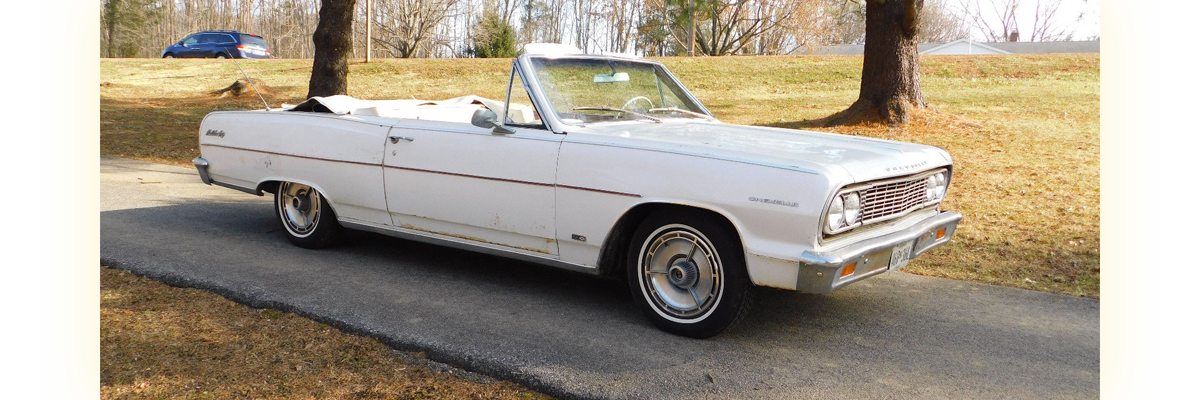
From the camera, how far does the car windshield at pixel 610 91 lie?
4867 millimetres

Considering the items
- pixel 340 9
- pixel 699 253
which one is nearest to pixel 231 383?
pixel 699 253

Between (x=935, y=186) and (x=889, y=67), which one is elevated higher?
(x=889, y=67)

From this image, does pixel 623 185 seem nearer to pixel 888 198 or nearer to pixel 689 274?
pixel 689 274

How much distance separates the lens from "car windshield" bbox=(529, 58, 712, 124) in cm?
487

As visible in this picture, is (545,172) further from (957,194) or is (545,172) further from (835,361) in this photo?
(957,194)

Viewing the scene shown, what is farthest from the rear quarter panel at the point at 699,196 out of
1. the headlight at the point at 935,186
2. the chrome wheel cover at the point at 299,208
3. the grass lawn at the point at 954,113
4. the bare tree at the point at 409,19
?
the bare tree at the point at 409,19

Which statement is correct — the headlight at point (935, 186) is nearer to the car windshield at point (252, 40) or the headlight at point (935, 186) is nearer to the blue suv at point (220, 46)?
the blue suv at point (220, 46)

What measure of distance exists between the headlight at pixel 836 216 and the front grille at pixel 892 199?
0.61 ft

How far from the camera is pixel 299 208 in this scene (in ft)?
19.5

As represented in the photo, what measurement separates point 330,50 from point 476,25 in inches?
1191

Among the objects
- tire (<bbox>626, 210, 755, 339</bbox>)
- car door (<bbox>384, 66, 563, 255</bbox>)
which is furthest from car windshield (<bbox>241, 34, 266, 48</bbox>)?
tire (<bbox>626, 210, 755, 339</bbox>)

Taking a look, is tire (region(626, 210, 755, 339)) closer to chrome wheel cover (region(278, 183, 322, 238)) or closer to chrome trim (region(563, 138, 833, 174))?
chrome trim (region(563, 138, 833, 174))

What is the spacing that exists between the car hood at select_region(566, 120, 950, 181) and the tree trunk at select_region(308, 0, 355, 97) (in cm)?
1016

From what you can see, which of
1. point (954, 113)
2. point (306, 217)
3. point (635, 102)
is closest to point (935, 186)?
point (635, 102)
